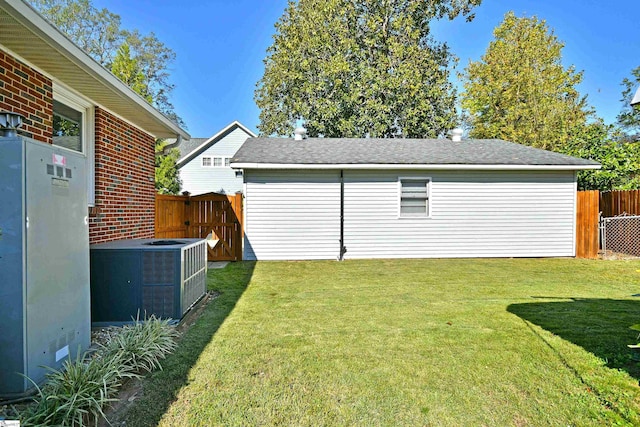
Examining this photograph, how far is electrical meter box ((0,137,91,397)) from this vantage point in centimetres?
243

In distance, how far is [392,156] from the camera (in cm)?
998

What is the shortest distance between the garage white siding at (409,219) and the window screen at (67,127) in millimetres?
4728

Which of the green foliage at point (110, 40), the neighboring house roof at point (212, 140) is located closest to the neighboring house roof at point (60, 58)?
the green foliage at point (110, 40)

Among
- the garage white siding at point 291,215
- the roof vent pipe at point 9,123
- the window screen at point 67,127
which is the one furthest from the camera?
the garage white siding at point 291,215

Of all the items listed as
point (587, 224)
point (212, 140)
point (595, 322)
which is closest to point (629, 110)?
point (587, 224)

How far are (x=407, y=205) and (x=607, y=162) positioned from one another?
665cm

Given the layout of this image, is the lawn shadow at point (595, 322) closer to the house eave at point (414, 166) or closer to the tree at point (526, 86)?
the house eave at point (414, 166)

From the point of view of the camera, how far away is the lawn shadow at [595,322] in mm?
3300

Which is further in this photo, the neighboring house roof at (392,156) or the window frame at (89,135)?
the neighboring house roof at (392,156)

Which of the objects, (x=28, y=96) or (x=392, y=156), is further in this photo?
(x=392, y=156)

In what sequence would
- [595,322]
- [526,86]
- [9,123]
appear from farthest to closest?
[526,86] < [595,322] < [9,123]

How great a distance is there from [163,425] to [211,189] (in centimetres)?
2084

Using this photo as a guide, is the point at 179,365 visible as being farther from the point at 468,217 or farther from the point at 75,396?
the point at 468,217

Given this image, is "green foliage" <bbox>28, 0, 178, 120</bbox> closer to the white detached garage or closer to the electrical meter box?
the white detached garage
